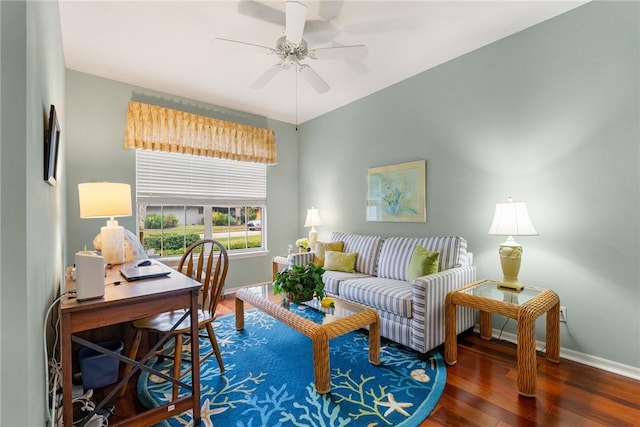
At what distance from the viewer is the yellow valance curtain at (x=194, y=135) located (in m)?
3.45

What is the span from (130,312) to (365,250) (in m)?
2.57

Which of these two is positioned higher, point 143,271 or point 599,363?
point 143,271

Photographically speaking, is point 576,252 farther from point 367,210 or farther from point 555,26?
point 367,210

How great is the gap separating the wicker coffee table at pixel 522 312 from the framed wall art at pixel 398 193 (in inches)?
44.6

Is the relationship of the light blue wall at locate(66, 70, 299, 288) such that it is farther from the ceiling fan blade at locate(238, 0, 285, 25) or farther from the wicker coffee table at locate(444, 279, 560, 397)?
the wicker coffee table at locate(444, 279, 560, 397)

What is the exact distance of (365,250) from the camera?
3523mm

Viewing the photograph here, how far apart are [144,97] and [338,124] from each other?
2.54 meters

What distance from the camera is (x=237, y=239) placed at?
440cm

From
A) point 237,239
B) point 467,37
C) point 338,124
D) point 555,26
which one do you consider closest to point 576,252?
point 555,26

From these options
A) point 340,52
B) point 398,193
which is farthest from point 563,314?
point 340,52

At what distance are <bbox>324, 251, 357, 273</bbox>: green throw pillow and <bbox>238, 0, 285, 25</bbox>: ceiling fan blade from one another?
2.45 metres

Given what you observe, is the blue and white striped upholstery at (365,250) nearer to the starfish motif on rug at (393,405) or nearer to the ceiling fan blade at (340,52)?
the starfish motif on rug at (393,405)

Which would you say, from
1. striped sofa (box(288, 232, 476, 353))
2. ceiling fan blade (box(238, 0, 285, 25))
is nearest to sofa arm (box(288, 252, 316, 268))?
striped sofa (box(288, 232, 476, 353))

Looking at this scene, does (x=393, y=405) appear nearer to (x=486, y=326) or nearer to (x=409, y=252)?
(x=486, y=326)
